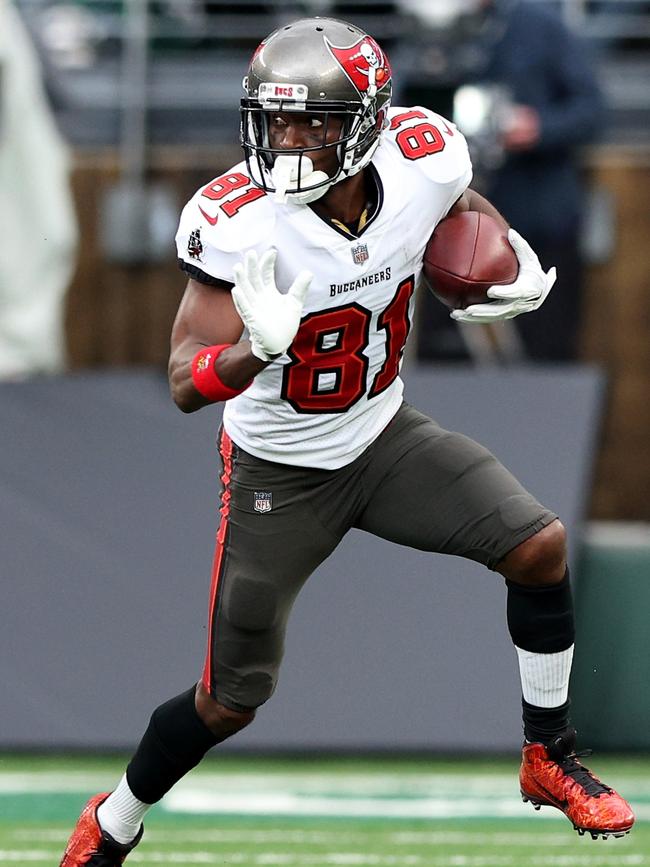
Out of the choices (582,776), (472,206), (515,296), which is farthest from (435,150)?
(582,776)

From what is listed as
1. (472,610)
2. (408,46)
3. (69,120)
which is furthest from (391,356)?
(69,120)

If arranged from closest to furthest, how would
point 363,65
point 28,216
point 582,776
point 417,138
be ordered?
point 363,65, point 582,776, point 417,138, point 28,216

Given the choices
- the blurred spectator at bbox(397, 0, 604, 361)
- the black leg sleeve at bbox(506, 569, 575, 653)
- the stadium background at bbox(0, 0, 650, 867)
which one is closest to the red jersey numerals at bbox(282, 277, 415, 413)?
the black leg sleeve at bbox(506, 569, 575, 653)

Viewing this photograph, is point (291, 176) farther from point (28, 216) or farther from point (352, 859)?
point (28, 216)

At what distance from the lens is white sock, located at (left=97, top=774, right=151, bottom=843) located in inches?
171

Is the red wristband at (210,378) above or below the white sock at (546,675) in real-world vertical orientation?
above

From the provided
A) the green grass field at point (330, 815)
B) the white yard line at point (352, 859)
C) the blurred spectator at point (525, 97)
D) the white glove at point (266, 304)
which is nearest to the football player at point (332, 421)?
the white glove at point (266, 304)

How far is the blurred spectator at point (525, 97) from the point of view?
21.7 feet

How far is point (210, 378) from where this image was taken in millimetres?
3773

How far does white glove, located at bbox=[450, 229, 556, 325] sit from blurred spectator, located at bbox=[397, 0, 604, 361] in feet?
7.99

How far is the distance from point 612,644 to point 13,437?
211 cm

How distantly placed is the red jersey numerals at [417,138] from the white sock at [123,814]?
1.67 meters

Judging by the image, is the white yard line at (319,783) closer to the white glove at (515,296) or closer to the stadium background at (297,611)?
the stadium background at (297,611)

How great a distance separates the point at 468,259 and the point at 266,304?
668mm
